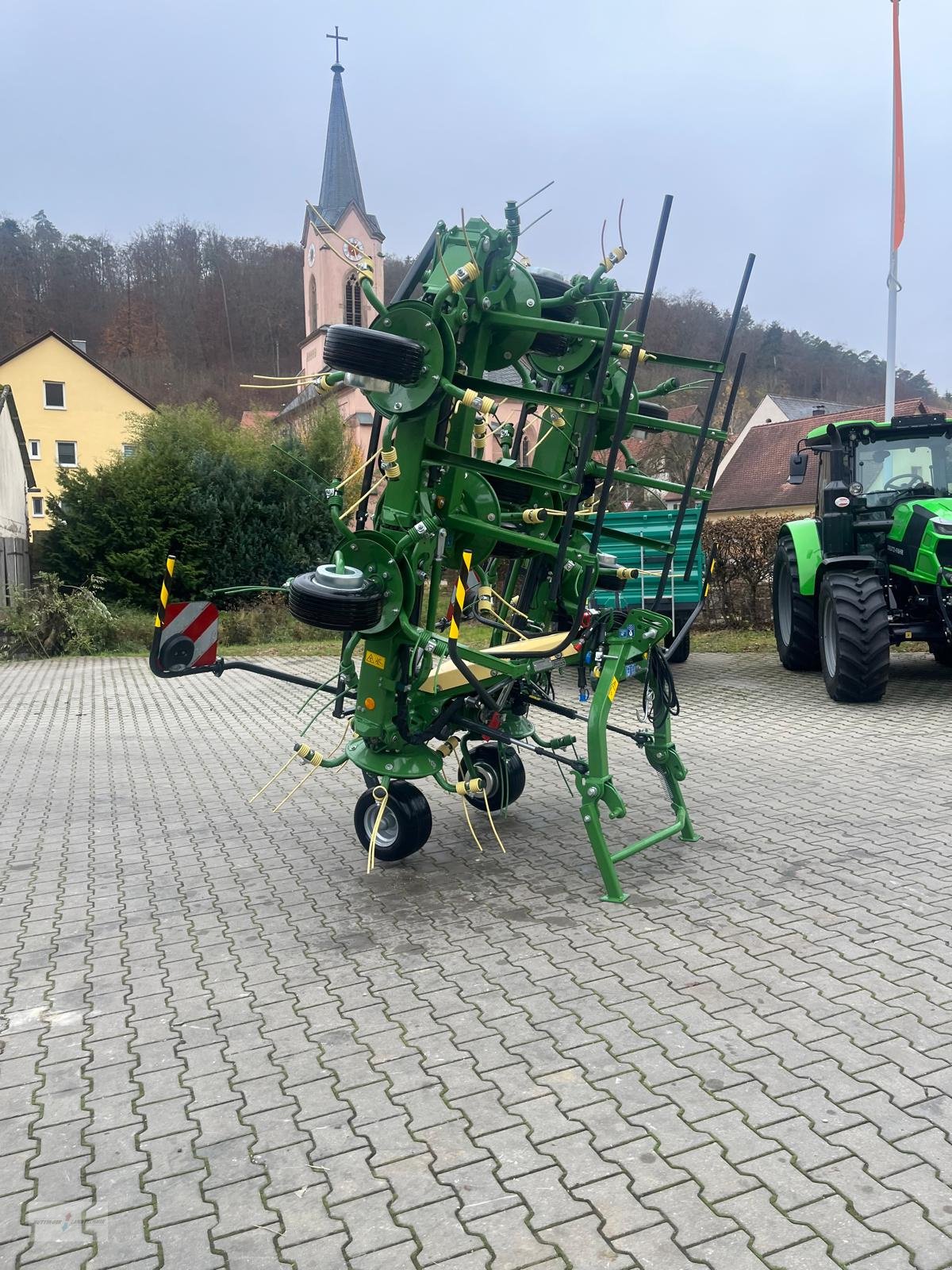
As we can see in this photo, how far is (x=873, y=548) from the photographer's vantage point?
1042cm

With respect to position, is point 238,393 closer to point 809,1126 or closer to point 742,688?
point 742,688

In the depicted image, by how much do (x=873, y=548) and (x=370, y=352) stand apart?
6.99 meters

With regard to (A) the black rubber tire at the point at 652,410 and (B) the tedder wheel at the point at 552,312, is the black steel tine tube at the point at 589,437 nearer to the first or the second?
(B) the tedder wheel at the point at 552,312

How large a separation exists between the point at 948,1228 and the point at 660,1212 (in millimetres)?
690

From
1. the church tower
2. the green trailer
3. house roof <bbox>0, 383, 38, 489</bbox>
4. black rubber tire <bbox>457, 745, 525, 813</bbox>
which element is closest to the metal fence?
house roof <bbox>0, 383, 38, 489</bbox>

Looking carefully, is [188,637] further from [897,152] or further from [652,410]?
Answer: [897,152]

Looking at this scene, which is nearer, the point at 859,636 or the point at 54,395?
the point at 859,636

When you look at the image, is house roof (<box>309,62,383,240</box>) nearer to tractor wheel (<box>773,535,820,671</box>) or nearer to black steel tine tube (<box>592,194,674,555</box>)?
tractor wheel (<box>773,535,820,671</box>)

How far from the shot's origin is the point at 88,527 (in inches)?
842

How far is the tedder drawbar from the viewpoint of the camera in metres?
5.01

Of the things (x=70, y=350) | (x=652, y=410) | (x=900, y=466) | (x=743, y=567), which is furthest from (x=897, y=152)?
(x=70, y=350)

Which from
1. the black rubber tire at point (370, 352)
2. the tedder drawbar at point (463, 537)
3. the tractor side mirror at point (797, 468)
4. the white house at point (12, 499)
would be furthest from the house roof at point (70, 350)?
the black rubber tire at point (370, 352)

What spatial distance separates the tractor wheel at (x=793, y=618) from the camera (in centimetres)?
1158

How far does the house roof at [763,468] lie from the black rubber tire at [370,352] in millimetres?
35034
